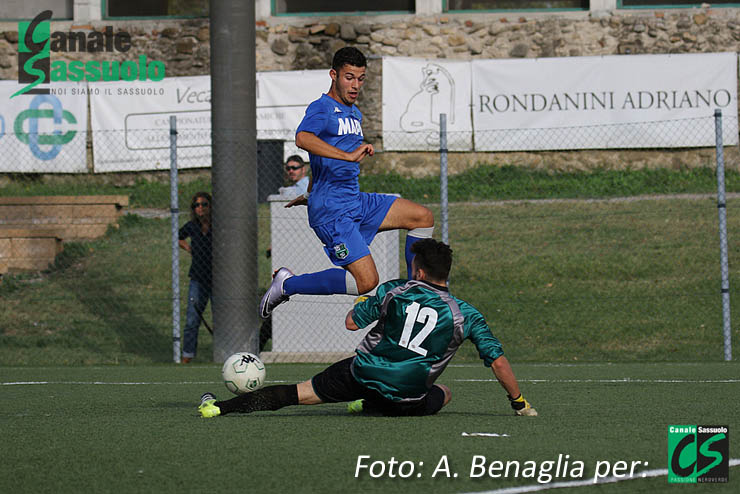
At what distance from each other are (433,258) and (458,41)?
14467 mm

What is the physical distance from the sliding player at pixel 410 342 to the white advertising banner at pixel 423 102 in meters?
12.7

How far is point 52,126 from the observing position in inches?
741

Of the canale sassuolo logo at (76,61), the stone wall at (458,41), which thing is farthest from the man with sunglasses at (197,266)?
the canale sassuolo logo at (76,61)

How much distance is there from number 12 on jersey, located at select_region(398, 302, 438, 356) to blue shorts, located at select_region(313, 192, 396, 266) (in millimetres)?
1747

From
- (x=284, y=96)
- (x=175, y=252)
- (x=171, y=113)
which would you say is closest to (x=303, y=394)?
(x=175, y=252)

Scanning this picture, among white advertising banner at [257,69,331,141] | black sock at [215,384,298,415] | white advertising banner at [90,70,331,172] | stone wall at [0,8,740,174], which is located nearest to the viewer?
black sock at [215,384,298,415]

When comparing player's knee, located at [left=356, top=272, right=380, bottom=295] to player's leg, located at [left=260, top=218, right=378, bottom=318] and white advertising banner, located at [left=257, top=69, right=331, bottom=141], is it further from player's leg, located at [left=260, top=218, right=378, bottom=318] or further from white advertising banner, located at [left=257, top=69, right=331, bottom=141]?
white advertising banner, located at [left=257, top=69, right=331, bottom=141]

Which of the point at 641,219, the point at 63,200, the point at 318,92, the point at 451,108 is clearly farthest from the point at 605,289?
the point at 63,200

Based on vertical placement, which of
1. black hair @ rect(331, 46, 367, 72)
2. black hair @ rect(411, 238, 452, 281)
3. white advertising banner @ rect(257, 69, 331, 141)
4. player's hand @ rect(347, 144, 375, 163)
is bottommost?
black hair @ rect(411, 238, 452, 281)

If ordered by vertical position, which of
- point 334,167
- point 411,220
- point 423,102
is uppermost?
point 423,102

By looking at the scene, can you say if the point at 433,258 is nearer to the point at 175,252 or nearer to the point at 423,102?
the point at 175,252

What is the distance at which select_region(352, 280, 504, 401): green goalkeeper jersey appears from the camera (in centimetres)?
549

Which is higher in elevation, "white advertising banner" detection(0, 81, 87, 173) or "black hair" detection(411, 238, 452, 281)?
"white advertising banner" detection(0, 81, 87, 173)

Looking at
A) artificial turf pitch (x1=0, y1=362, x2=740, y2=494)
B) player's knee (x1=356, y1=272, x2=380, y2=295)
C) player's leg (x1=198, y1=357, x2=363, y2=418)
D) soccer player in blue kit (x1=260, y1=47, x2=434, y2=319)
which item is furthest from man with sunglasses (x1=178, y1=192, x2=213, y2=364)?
player's leg (x1=198, y1=357, x2=363, y2=418)
